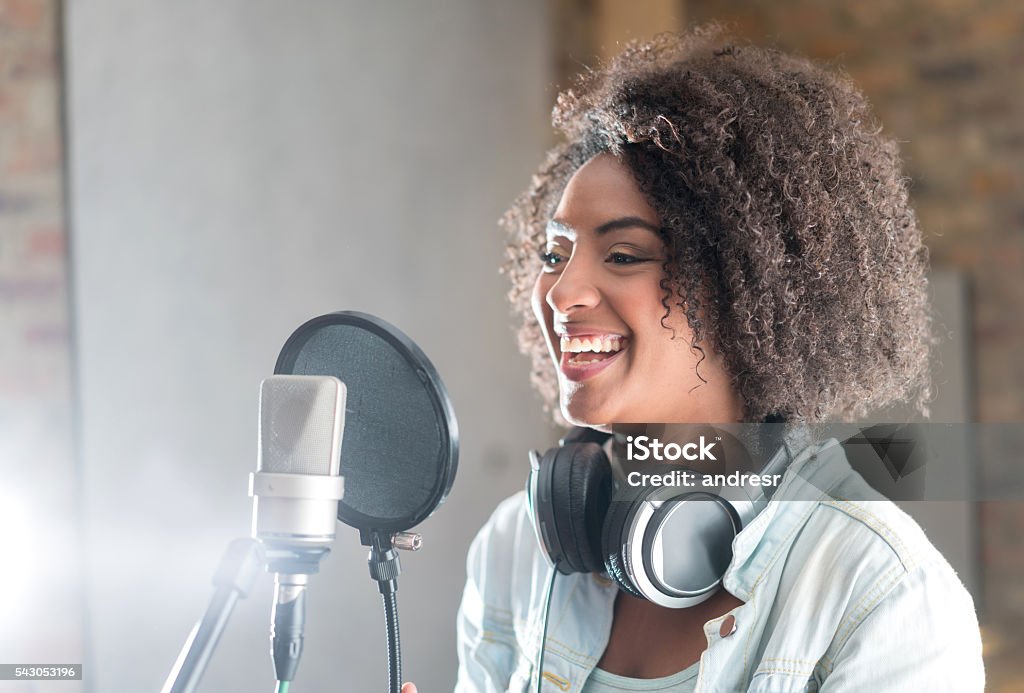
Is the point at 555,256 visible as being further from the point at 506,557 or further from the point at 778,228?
the point at 506,557

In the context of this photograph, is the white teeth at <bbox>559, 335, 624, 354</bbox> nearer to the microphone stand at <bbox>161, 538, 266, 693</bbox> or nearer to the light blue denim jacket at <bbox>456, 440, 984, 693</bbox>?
the light blue denim jacket at <bbox>456, 440, 984, 693</bbox>

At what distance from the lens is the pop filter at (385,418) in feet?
2.60

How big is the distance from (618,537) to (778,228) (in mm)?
404

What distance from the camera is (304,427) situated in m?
0.70

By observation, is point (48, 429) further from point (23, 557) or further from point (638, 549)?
point (638, 549)

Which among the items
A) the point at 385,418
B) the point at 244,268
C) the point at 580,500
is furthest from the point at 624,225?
the point at 244,268

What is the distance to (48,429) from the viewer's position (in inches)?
56.6

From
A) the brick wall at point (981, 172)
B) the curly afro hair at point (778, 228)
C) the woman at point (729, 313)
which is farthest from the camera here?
the brick wall at point (981, 172)

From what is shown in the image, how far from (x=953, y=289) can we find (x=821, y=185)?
1682 millimetres

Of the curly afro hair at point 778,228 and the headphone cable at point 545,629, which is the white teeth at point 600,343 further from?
the headphone cable at point 545,629

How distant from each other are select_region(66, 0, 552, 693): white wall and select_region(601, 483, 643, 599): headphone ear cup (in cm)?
25

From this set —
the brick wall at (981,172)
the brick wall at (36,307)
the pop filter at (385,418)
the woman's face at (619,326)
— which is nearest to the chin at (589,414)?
the woman's face at (619,326)

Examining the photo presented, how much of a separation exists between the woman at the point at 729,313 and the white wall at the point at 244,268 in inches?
10.6

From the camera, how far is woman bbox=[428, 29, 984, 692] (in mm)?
1021
